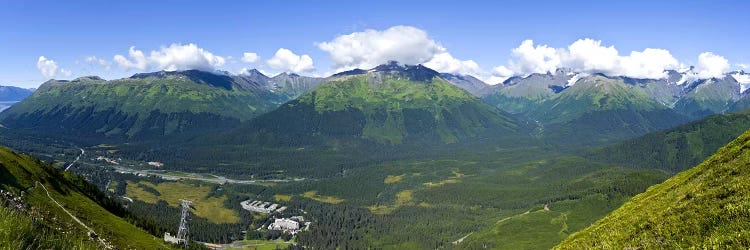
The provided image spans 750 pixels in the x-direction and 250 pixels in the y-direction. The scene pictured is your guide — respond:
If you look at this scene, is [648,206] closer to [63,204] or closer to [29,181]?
[63,204]

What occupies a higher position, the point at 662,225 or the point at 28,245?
the point at 28,245

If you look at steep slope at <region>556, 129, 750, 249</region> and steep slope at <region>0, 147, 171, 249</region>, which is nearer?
steep slope at <region>556, 129, 750, 249</region>

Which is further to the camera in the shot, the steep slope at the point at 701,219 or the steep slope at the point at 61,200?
the steep slope at the point at 61,200

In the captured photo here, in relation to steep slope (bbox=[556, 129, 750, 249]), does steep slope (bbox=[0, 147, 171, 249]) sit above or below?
below

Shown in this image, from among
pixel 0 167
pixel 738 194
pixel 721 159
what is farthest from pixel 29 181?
pixel 721 159

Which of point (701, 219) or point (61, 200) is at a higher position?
point (701, 219)

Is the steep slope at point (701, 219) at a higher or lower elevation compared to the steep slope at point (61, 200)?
higher

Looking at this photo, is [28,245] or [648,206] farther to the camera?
[648,206]

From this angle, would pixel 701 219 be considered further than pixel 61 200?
No
